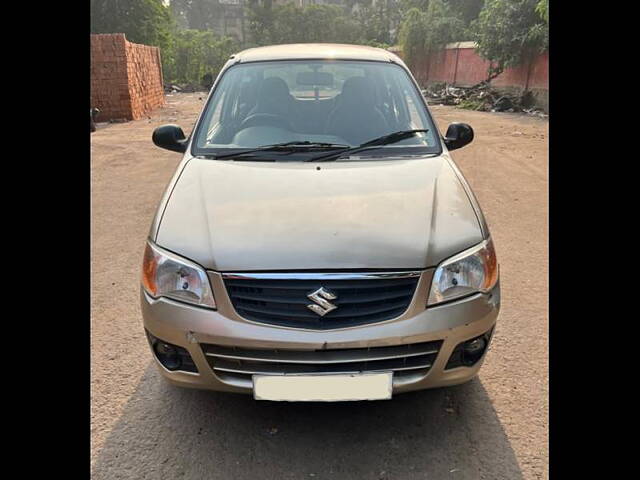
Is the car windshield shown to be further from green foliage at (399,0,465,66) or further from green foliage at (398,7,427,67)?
green foliage at (398,7,427,67)

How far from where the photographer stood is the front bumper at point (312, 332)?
6.18ft

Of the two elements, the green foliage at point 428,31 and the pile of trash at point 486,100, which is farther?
the green foliage at point 428,31

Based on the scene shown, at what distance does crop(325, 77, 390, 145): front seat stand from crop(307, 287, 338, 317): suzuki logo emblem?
4.21 ft

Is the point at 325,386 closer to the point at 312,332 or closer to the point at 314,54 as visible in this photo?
the point at 312,332

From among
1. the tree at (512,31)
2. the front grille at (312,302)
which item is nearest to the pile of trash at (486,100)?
the tree at (512,31)

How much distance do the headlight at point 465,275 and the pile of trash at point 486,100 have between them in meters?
14.4

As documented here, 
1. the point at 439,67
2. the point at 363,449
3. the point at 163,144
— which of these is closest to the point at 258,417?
the point at 363,449

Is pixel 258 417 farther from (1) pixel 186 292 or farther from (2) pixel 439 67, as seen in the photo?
(2) pixel 439 67

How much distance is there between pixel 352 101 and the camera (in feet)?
10.6

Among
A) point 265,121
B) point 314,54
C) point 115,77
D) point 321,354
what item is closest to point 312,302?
point 321,354

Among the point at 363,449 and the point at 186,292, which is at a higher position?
the point at 186,292

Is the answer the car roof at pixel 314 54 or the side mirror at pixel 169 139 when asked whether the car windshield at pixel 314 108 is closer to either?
the car roof at pixel 314 54

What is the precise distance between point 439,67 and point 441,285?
26935 millimetres
